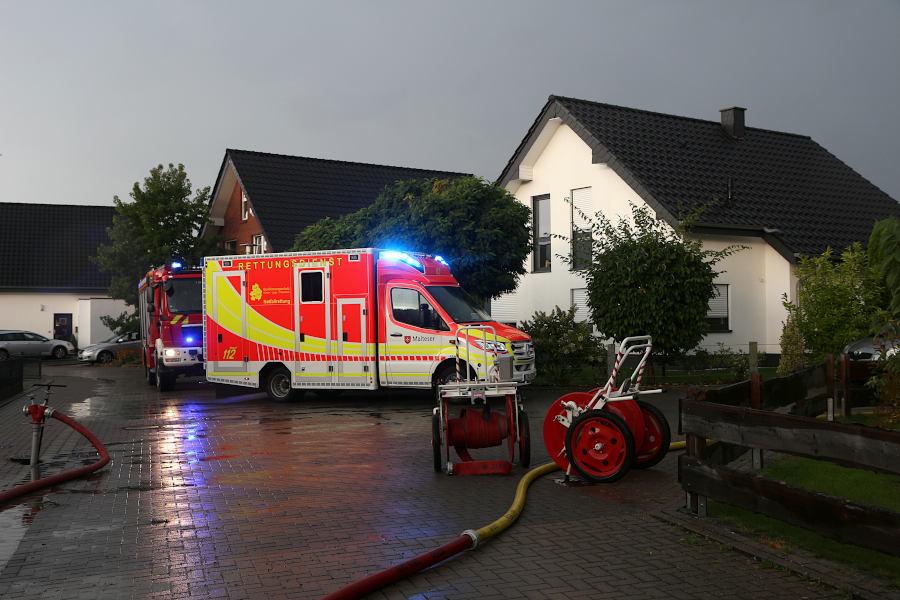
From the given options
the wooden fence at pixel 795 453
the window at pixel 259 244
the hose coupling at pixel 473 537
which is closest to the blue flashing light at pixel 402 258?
the wooden fence at pixel 795 453

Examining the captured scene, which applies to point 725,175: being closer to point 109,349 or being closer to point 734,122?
point 734,122

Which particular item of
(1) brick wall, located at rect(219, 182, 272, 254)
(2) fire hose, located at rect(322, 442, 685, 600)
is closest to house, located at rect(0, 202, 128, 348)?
(1) brick wall, located at rect(219, 182, 272, 254)

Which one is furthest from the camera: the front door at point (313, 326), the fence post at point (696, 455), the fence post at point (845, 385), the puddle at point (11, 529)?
the front door at point (313, 326)

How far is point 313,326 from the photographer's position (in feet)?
64.3

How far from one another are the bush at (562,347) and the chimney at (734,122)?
624 inches

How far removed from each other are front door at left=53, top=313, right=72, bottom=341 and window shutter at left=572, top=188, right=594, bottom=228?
3251 centimetres

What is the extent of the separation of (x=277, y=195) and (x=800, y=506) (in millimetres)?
36814

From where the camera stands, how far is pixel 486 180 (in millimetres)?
25734

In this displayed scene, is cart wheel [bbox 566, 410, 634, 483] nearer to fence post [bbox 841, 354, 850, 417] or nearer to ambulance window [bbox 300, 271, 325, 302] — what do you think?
fence post [bbox 841, 354, 850, 417]

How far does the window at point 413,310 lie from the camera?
738 inches

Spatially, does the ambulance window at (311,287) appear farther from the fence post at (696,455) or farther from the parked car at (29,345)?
the parked car at (29,345)

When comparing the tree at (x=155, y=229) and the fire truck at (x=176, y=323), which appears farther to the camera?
the tree at (x=155, y=229)

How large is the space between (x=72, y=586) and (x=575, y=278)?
26077mm

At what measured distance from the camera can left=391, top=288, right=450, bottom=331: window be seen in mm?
18750
